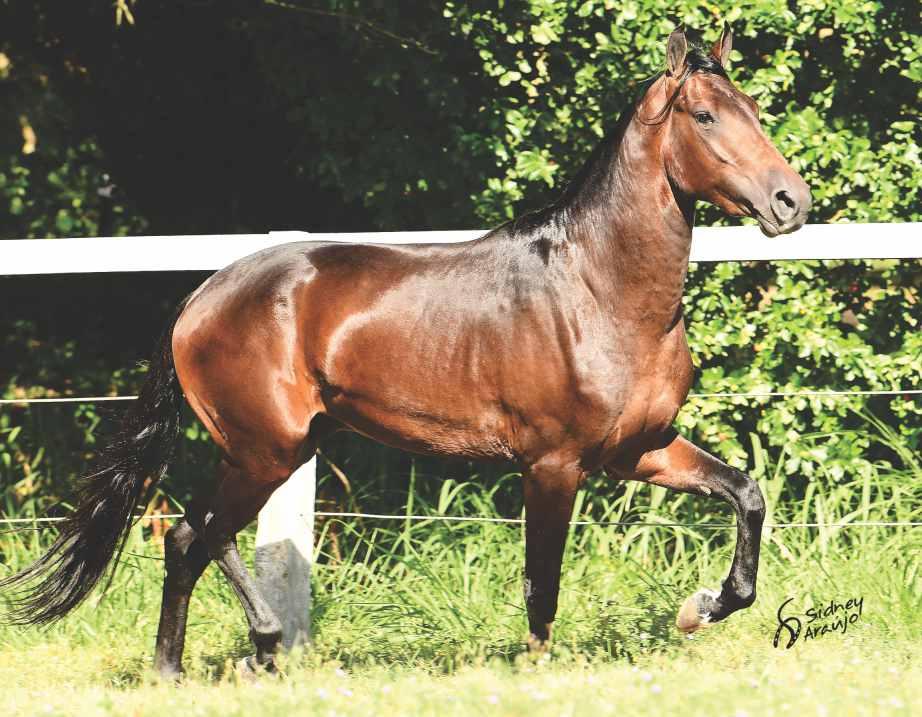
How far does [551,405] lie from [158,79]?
4.46 m

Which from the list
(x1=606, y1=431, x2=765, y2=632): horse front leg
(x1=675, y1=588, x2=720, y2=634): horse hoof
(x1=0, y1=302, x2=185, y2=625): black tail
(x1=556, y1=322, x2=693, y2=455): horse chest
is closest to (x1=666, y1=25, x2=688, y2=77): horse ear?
(x1=556, y1=322, x2=693, y2=455): horse chest

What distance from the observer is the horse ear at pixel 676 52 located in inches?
153

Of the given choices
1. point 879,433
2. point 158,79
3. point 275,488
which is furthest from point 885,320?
point 158,79

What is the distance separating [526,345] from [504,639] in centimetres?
140

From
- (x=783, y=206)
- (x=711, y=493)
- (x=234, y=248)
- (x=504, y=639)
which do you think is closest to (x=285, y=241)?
(x=234, y=248)

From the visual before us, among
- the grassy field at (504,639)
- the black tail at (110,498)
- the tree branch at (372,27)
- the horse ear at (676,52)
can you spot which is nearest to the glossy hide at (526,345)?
the horse ear at (676,52)

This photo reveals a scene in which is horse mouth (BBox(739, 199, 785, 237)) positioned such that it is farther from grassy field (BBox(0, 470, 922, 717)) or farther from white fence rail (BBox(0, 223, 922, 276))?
grassy field (BBox(0, 470, 922, 717))

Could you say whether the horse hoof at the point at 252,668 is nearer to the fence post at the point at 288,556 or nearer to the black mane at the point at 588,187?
the fence post at the point at 288,556

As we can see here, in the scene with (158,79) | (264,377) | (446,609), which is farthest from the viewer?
(158,79)

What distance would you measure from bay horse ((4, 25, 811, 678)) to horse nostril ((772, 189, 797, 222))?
1 cm

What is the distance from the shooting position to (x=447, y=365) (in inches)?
164

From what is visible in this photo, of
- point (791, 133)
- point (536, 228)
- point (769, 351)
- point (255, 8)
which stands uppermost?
point (255, 8)

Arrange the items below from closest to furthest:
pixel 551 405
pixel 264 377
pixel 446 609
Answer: pixel 551 405 < pixel 264 377 < pixel 446 609

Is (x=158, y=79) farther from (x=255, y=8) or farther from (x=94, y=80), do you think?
(x=255, y=8)
